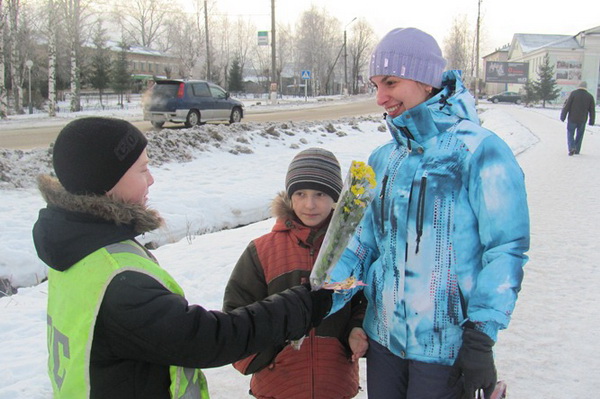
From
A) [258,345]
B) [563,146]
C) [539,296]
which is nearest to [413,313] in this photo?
[258,345]

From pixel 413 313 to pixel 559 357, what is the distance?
82.5 inches

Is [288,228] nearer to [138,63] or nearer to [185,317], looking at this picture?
[185,317]

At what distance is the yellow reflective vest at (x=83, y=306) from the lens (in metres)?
1.37

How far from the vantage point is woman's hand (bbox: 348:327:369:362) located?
2.10m

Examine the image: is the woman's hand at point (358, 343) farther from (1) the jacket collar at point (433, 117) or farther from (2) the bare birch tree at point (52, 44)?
(2) the bare birch tree at point (52, 44)

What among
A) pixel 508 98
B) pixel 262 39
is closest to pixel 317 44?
→ pixel 508 98

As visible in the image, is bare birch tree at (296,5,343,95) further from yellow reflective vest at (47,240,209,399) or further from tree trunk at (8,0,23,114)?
yellow reflective vest at (47,240,209,399)

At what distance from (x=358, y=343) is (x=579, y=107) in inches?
535

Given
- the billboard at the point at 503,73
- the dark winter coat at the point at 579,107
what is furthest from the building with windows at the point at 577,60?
the dark winter coat at the point at 579,107

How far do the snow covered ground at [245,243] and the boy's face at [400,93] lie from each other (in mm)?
1978

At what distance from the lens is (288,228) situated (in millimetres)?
2316

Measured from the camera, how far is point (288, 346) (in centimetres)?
221

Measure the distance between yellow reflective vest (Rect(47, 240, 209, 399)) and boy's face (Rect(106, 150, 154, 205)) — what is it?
6.0 inches

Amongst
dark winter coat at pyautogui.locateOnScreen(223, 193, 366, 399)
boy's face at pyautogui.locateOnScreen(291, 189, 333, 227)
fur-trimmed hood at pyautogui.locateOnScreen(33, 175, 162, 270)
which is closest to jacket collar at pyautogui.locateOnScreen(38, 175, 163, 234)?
fur-trimmed hood at pyautogui.locateOnScreen(33, 175, 162, 270)
